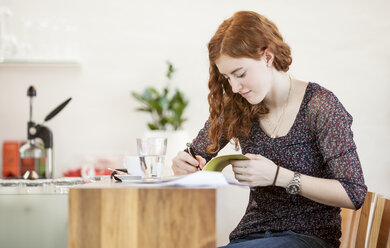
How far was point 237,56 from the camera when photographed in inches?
62.0

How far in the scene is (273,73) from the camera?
1713mm

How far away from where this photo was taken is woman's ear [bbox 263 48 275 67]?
163 centimetres

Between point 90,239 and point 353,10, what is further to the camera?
point 353,10

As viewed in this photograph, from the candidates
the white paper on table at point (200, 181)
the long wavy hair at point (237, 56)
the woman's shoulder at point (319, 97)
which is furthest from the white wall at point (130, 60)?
the white paper on table at point (200, 181)

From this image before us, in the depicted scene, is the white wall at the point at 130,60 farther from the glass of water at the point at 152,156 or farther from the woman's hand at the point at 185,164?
the glass of water at the point at 152,156

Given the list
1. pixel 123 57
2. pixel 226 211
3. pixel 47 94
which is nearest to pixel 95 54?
pixel 123 57

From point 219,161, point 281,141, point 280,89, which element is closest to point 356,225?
point 281,141

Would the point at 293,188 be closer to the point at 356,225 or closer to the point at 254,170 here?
the point at 254,170

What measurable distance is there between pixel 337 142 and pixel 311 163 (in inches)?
6.0

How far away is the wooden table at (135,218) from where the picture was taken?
3.24 ft

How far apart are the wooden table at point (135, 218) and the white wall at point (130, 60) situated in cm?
246

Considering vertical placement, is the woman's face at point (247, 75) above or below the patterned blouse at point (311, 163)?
above

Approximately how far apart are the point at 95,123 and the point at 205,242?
2.64m

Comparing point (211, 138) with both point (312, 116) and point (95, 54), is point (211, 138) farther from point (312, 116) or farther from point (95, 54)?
point (95, 54)
